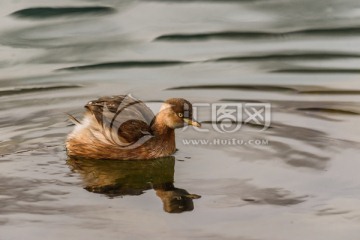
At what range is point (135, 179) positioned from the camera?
8.36 meters

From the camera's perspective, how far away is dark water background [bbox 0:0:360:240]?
285 inches

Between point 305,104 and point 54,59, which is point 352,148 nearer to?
point 305,104

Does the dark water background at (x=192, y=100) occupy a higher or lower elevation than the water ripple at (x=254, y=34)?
lower

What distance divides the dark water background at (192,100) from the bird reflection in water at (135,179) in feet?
0.07

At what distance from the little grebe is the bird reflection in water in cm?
9

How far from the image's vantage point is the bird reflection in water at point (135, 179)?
7750 millimetres

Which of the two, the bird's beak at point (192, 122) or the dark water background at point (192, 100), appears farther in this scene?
the bird's beak at point (192, 122)
